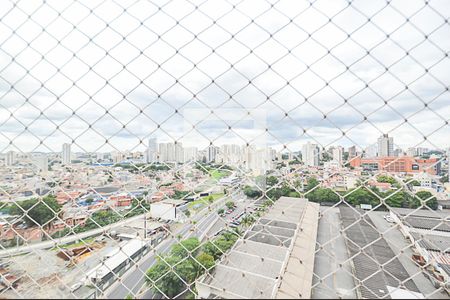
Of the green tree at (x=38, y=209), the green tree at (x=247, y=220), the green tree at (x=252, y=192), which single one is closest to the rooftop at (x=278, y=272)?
the green tree at (x=252, y=192)

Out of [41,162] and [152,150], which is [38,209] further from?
[152,150]

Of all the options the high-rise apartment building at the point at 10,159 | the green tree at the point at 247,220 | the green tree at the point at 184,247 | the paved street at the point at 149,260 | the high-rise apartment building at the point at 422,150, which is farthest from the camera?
the green tree at the point at 247,220

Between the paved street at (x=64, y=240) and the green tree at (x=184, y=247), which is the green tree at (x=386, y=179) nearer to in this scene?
the green tree at (x=184, y=247)

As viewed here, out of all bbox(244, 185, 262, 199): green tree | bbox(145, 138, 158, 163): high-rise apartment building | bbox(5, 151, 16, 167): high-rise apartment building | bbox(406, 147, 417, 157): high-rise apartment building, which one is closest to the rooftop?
bbox(244, 185, 262, 199): green tree

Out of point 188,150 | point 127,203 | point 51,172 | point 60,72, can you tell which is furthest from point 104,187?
point 60,72

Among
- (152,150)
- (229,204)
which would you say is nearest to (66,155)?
(152,150)

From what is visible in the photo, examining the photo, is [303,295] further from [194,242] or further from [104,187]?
[104,187]

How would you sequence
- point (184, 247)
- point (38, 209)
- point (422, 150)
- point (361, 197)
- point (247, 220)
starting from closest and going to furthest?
point (422, 150) < point (361, 197) < point (184, 247) < point (38, 209) < point (247, 220)
